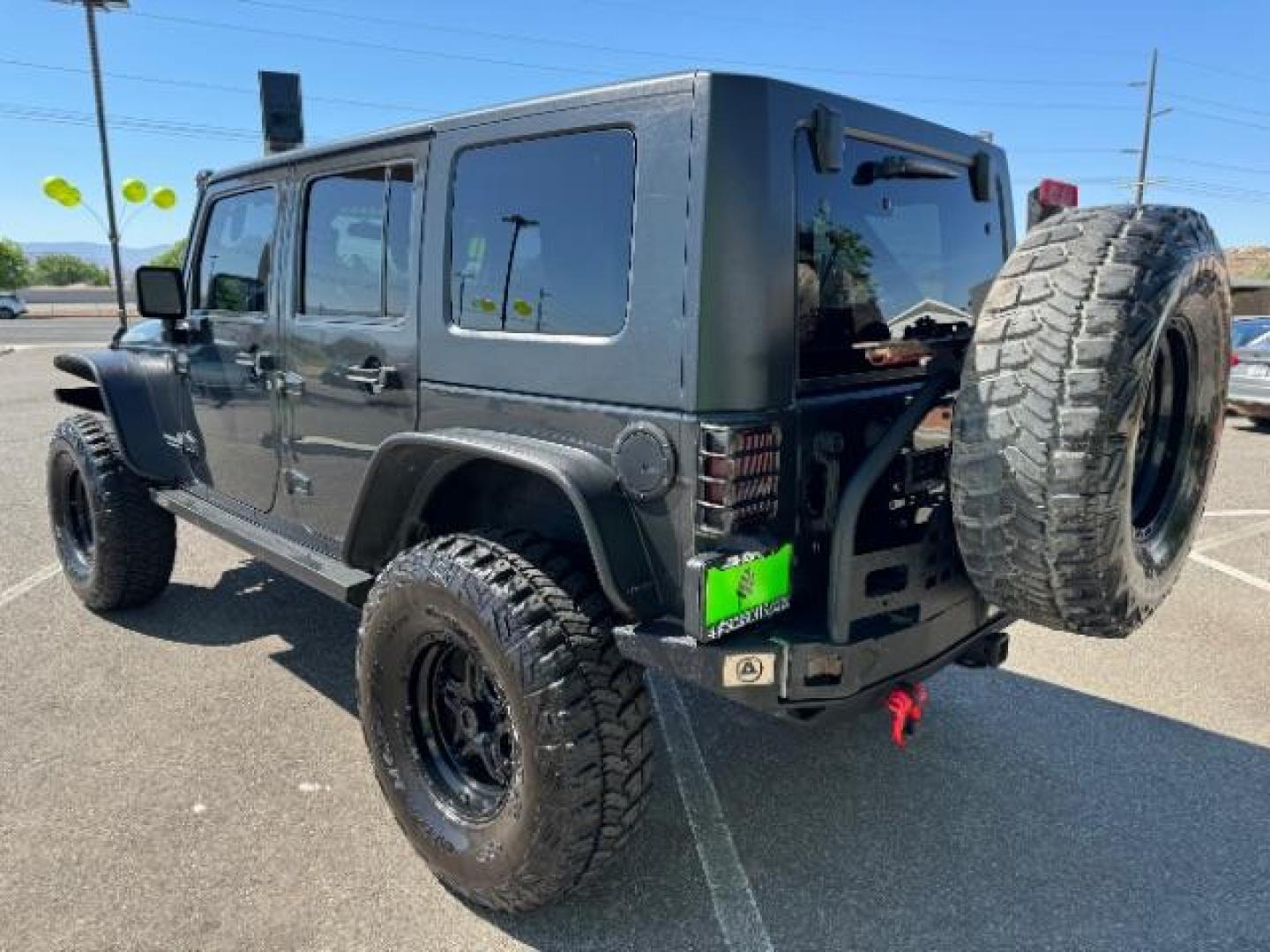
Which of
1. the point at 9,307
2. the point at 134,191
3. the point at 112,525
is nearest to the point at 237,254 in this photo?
the point at 112,525

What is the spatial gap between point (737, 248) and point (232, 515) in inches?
108

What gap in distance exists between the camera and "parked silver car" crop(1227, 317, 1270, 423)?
10031mm

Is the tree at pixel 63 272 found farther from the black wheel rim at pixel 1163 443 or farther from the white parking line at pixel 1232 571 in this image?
the black wheel rim at pixel 1163 443

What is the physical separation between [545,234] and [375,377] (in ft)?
2.72

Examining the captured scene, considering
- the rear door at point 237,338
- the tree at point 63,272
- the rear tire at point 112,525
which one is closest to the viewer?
the rear door at point 237,338

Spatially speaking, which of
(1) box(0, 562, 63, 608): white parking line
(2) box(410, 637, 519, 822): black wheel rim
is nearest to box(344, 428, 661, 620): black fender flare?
(2) box(410, 637, 519, 822): black wheel rim

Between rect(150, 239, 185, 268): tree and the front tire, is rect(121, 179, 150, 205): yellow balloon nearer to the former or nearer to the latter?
rect(150, 239, 185, 268): tree

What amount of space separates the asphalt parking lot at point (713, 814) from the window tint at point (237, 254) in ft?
5.24

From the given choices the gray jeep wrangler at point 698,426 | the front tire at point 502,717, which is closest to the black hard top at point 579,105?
the gray jeep wrangler at point 698,426

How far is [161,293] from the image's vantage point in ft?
12.5

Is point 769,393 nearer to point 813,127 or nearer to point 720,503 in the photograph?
point 720,503

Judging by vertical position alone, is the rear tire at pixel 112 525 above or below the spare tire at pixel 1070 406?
below

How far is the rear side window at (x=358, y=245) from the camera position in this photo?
2.80m

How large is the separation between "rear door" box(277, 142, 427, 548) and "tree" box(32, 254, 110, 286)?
10022 cm
